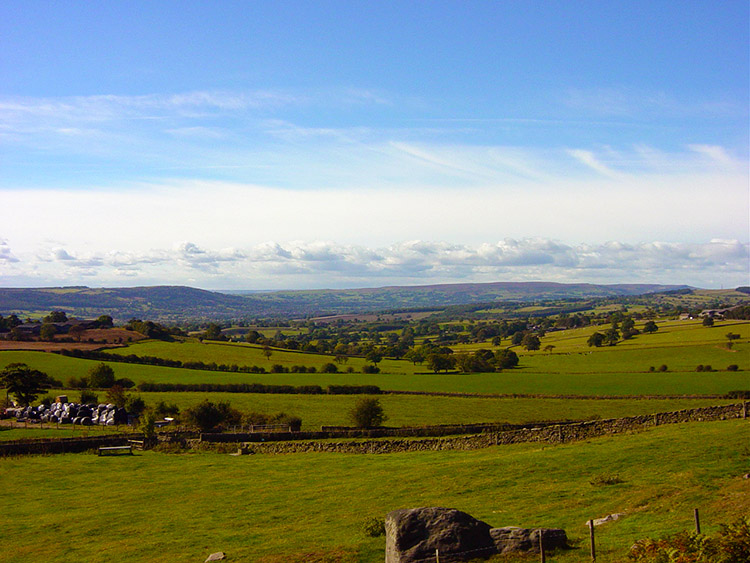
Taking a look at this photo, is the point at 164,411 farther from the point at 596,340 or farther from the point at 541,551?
the point at 596,340

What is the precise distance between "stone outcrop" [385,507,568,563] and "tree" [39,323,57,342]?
121837 mm

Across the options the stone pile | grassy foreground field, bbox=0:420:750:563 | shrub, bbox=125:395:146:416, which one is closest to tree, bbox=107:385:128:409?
shrub, bbox=125:395:146:416

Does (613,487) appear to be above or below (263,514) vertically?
above

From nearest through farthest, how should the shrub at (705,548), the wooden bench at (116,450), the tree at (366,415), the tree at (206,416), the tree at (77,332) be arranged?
the shrub at (705,548)
the wooden bench at (116,450)
the tree at (366,415)
the tree at (206,416)
the tree at (77,332)

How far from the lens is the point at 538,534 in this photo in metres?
13.2

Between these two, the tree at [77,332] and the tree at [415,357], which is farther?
the tree at [415,357]

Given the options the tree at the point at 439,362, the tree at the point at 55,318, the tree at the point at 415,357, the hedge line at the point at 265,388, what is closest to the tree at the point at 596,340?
the tree at the point at 415,357

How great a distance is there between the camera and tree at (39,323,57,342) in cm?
11850

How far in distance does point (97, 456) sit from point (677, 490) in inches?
1341

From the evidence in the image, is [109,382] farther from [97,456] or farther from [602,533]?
[602,533]

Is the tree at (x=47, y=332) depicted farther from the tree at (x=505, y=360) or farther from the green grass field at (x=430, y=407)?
the tree at (x=505, y=360)

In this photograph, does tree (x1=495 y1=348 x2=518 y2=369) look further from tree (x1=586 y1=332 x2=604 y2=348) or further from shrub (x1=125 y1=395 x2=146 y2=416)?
shrub (x1=125 y1=395 x2=146 y2=416)

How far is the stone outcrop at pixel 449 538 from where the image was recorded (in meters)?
12.7

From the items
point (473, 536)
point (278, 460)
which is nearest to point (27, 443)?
point (278, 460)
